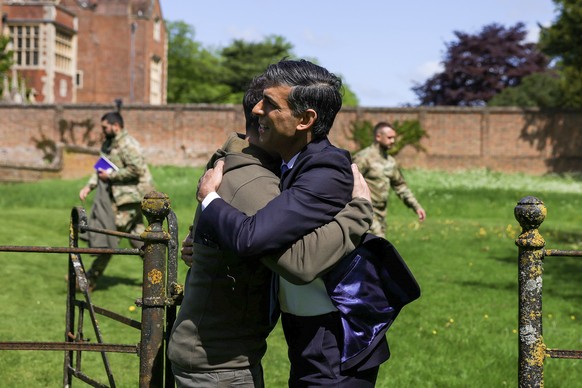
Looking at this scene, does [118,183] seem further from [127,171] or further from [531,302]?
[531,302]

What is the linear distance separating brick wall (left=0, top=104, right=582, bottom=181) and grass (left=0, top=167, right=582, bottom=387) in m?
20.8

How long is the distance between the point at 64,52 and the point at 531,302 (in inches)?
2465

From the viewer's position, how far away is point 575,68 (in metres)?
44.0

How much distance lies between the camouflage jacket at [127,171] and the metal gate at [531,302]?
7.85 m

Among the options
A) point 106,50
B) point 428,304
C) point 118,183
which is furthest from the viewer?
point 106,50

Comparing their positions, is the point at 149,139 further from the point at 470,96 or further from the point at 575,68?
the point at 470,96

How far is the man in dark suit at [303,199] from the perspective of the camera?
116 inches

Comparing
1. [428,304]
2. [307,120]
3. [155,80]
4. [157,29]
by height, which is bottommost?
[428,304]

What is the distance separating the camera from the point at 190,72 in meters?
84.9

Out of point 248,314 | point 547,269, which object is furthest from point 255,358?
point 547,269

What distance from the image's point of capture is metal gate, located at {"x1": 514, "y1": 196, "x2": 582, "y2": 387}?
3578mm

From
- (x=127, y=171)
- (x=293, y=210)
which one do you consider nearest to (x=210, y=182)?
(x=293, y=210)

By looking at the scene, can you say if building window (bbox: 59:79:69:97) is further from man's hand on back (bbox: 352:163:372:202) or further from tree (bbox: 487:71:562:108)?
man's hand on back (bbox: 352:163:372:202)

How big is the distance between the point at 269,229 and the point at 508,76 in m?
63.8
